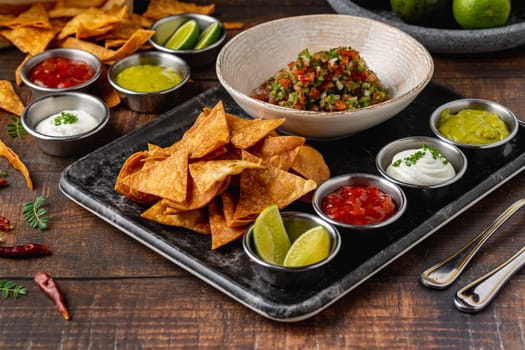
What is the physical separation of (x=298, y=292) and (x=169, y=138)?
1.48m

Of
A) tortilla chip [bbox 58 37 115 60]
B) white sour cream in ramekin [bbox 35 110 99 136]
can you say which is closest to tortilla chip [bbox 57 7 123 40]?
tortilla chip [bbox 58 37 115 60]

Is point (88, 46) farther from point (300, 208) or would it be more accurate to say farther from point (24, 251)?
point (300, 208)

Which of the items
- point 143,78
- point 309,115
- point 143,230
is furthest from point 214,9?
point 143,230

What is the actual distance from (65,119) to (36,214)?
0.71 meters

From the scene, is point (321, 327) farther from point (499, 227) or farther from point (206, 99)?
point (206, 99)

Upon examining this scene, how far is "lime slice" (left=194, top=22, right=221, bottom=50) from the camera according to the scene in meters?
5.01

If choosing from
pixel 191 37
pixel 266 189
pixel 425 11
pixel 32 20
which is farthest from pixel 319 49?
pixel 32 20

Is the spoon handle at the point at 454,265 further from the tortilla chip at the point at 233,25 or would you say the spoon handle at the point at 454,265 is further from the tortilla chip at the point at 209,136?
the tortilla chip at the point at 233,25

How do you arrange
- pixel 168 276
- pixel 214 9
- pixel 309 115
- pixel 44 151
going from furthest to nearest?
pixel 214 9, pixel 44 151, pixel 309 115, pixel 168 276

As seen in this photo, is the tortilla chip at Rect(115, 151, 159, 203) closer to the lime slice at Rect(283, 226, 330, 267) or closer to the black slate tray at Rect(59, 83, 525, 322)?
the black slate tray at Rect(59, 83, 525, 322)

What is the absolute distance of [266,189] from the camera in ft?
11.0

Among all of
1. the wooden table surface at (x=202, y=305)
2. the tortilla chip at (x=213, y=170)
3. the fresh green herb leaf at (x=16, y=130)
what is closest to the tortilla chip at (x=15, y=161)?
the wooden table surface at (x=202, y=305)

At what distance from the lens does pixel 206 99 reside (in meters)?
4.45

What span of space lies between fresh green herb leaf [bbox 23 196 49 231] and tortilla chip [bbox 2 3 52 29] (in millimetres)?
1691
